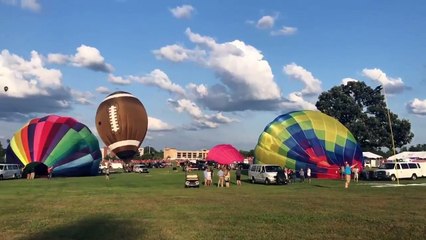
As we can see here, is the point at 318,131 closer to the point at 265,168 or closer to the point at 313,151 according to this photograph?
the point at 313,151

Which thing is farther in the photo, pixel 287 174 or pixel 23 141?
Result: pixel 23 141

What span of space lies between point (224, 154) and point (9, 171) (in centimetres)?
4357

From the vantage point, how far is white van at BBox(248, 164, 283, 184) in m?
38.2

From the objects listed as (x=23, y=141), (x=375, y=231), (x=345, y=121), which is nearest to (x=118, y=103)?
(x=23, y=141)

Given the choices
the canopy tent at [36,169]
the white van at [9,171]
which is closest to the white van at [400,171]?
the canopy tent at [36,169]

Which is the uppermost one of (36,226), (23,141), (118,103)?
(118,103)

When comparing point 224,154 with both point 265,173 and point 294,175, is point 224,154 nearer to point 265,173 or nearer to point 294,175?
point 294,175

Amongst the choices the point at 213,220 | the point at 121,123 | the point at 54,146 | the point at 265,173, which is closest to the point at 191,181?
the point at 265,173

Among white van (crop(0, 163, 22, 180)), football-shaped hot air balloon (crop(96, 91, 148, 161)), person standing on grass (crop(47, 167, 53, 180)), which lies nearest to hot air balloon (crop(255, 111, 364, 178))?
person standing on grass (crop(47, 167, 53, 180))

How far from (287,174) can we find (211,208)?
23.2m

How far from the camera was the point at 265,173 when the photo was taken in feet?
127

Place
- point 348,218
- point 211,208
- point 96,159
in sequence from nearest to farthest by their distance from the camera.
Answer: point 348,218
point 211,208
point 96,159

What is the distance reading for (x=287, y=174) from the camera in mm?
40656

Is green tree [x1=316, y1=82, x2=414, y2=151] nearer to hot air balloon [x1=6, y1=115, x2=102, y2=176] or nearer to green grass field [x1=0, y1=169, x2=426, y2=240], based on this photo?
hot air balloon [x1=6, y1=115, x2=102, y2=176]
